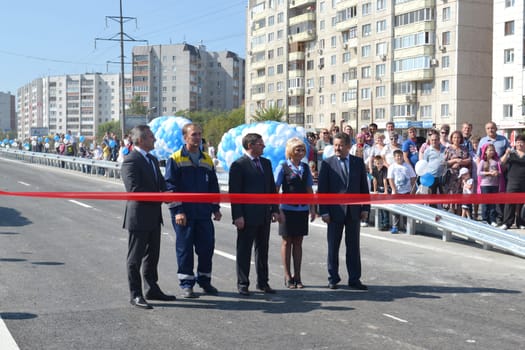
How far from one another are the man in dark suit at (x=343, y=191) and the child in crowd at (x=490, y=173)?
6761 mm

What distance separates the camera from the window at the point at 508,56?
199 ft

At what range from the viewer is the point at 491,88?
220 feet

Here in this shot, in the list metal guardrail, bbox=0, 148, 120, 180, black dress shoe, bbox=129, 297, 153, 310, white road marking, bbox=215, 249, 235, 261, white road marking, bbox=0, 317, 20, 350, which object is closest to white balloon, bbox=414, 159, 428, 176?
white road marking, bbox=215, 249, 235, 261

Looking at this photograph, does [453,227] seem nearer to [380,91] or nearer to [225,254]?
[225,254]

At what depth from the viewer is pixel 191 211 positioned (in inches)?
331

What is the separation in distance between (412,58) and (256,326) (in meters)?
66.4

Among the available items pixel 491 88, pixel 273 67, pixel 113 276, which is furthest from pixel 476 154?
pixel 273 67

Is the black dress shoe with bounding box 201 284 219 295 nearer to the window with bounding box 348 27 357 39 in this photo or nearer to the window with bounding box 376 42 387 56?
the window with bounding box 376 42 387 56

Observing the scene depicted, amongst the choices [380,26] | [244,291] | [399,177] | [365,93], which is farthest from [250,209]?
[365,93]

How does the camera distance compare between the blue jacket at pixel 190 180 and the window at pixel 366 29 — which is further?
the window at pixel 366 29

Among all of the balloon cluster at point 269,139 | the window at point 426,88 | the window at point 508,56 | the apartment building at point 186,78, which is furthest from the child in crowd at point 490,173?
the apartment building at point 186,78

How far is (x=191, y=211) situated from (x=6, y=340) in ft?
8.75

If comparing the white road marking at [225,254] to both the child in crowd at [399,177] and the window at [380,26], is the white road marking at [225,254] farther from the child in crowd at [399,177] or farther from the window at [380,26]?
the window at [380,26]

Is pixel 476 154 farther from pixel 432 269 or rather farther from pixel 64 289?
pixel 64 289
